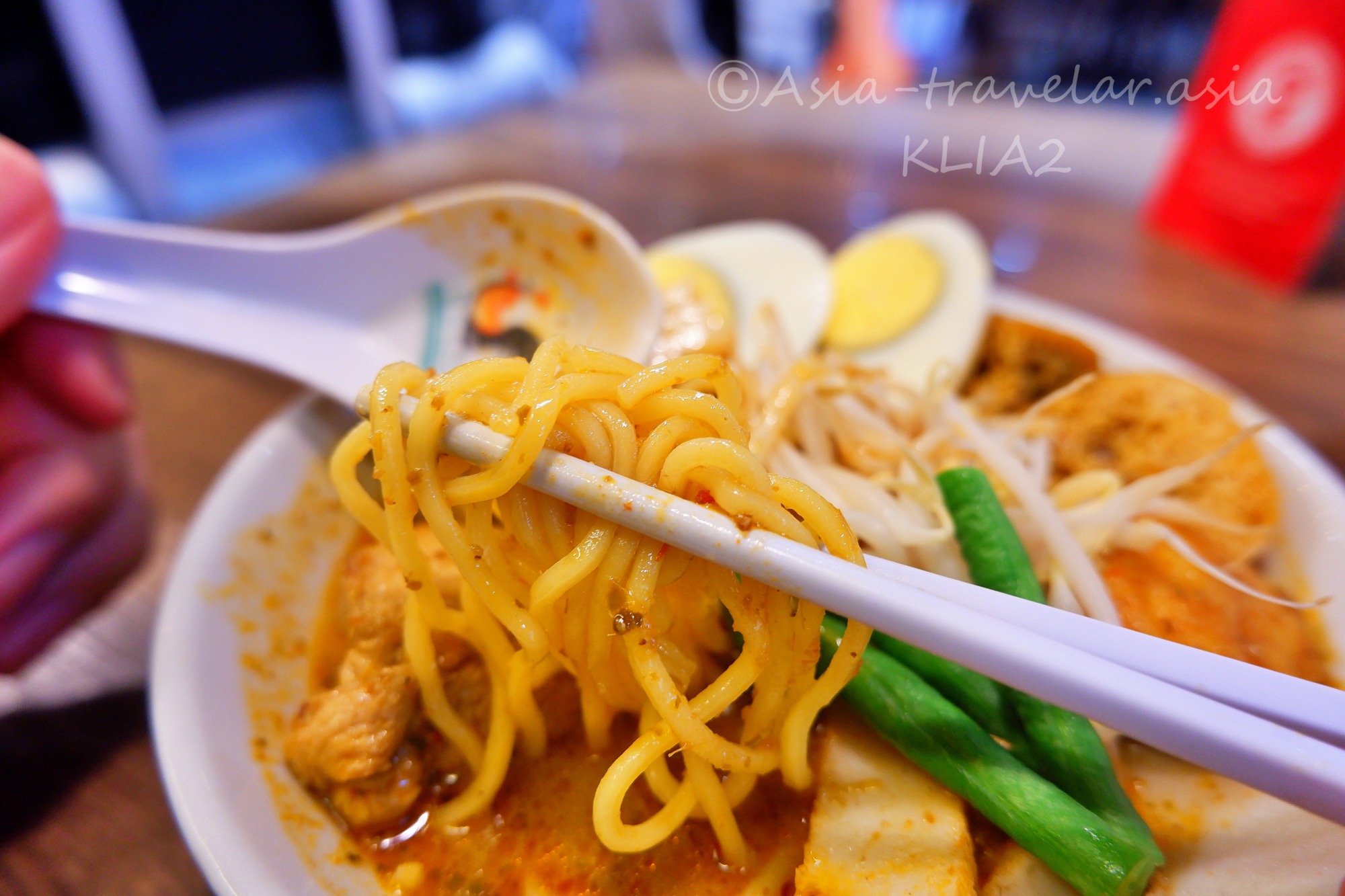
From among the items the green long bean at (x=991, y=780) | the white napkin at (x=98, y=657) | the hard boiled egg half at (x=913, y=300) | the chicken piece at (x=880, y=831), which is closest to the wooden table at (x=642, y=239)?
the white napkin at (x=98, y=657)

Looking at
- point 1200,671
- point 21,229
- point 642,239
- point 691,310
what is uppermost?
point 21,229

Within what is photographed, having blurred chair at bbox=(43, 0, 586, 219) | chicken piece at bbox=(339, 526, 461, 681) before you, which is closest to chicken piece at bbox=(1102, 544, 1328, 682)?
chicken piece at bbox=(339, 526, 461, 681)

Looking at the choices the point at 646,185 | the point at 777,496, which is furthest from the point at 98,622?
the point at 646,185

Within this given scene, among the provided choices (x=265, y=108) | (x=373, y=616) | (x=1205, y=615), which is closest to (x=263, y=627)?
(x=373, y=616)

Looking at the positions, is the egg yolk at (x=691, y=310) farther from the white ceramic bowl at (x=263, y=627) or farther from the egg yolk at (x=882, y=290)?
the white ceramic bowl at (x=263, y=627)

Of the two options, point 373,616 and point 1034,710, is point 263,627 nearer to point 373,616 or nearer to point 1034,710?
point 373,616

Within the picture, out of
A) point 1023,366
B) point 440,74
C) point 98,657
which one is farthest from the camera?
point 440,74

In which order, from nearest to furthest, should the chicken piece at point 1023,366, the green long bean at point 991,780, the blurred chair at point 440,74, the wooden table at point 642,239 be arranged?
the green long bean at point 991,780 < the wooden table at point 642,239 < the chicken piece at point 1023,366 < the blurred chair at point 440,74
